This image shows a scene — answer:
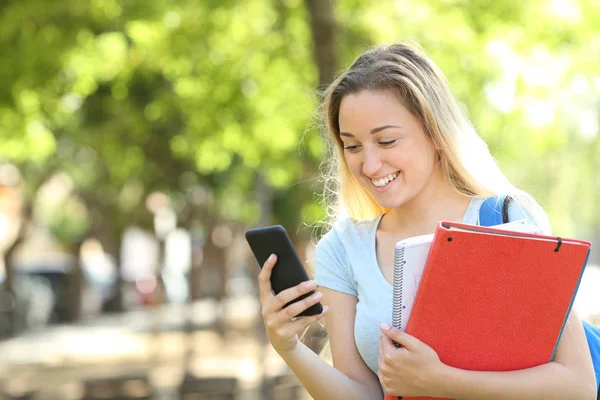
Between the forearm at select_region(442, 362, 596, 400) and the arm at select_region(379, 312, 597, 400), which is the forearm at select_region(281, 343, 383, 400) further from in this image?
the forearm at select_region(442, 362, 596, 400)

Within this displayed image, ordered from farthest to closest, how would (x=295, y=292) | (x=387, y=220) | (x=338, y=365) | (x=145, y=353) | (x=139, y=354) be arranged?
1. (x=145, y=353)
2. (x=139, y=354)
3. (x=387, y=220)
4. (x=338, y=365)
5. (x=295, y=292)

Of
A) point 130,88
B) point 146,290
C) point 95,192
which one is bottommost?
point 146,290

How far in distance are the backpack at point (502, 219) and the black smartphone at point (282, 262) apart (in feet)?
1.70

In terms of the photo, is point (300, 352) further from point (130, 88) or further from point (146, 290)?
point (146, 290)

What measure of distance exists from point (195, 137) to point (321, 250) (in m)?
9.59

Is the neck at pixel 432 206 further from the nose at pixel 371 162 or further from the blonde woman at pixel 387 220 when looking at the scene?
the nose at pixel 371 162

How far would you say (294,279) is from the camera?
2447 mm

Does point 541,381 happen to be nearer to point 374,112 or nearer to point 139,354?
point 374,112

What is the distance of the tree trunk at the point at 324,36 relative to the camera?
25.1ft

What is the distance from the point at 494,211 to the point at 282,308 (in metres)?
0.64

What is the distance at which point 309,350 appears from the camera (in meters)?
2.59

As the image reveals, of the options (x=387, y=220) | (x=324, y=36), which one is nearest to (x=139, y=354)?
(x=324, y=36)

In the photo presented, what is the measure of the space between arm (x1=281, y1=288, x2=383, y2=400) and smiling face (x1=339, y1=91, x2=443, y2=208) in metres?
0.33

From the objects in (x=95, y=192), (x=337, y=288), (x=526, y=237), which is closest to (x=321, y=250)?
(x=337, y=288)
